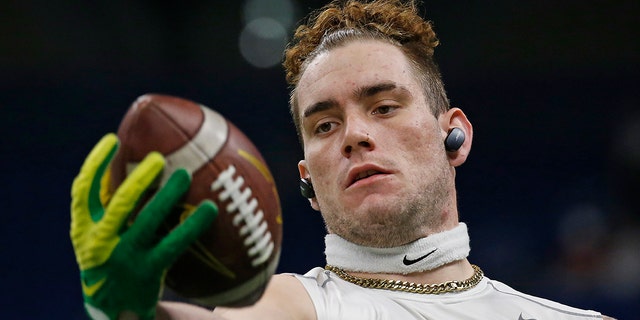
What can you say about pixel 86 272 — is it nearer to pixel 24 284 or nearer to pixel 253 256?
pixel 253 256

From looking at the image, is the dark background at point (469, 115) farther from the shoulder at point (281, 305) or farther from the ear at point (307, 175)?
the shoulder at point (281, 305)

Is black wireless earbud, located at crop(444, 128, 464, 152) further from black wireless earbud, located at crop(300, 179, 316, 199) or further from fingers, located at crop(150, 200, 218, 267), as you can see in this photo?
fingers, located at crop(150, 200, 218, 267)

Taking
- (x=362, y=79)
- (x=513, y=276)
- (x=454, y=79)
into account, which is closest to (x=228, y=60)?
(x=454, y=79)

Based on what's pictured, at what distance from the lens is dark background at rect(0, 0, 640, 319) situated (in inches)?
200

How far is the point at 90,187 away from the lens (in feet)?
4.03

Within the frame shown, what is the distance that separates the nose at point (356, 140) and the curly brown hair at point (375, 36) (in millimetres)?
305

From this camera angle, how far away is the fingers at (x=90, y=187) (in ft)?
4.03

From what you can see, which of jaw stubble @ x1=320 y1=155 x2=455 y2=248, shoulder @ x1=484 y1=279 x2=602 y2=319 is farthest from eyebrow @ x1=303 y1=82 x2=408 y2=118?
shoulder @ x1=484 y1=279 x2=602 y2=319

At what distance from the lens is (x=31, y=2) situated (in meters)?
5.48

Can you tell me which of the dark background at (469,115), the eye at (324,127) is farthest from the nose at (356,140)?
the dark background at (469,115)

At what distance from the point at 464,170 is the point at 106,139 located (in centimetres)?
442

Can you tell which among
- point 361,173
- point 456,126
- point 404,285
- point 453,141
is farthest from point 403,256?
point 456,126

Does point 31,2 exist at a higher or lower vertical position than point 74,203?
lower

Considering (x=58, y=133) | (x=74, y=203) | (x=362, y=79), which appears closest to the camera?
(x=74, y=203)
